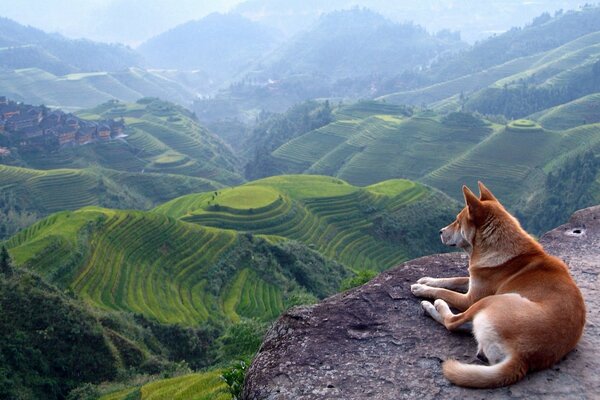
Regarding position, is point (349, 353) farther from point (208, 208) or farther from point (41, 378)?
point (208, 208)

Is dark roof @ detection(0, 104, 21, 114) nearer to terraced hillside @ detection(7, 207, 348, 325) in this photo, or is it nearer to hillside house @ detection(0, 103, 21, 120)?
hillside house @ detection(0, 103, 21, 120)

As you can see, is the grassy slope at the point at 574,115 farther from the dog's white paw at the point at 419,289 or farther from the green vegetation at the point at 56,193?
the dog's white paw at the point at 419,289

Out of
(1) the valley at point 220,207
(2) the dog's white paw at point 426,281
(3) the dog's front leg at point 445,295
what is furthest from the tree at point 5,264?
(3) the dog's front leg at point 445,295

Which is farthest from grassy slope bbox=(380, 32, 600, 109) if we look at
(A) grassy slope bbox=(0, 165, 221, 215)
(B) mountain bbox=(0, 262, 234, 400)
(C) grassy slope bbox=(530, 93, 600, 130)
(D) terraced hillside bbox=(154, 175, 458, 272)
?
(B) mountain bbox=(0, 262, 234, 400)

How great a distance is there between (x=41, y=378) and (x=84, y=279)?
37.9 feet

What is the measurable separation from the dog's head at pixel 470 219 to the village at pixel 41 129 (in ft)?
241

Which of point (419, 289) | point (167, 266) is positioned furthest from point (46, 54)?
point (419, 289)

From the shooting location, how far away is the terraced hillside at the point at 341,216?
142 feet

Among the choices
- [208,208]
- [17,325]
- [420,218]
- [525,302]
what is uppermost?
[525,302]

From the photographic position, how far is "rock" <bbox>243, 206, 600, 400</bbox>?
3.76 metres

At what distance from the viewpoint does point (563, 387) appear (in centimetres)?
366

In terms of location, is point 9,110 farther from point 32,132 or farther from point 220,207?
point 220,207

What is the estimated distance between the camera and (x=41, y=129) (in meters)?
71.6

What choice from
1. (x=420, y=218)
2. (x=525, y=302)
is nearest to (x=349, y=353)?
(x=525, y=302)
